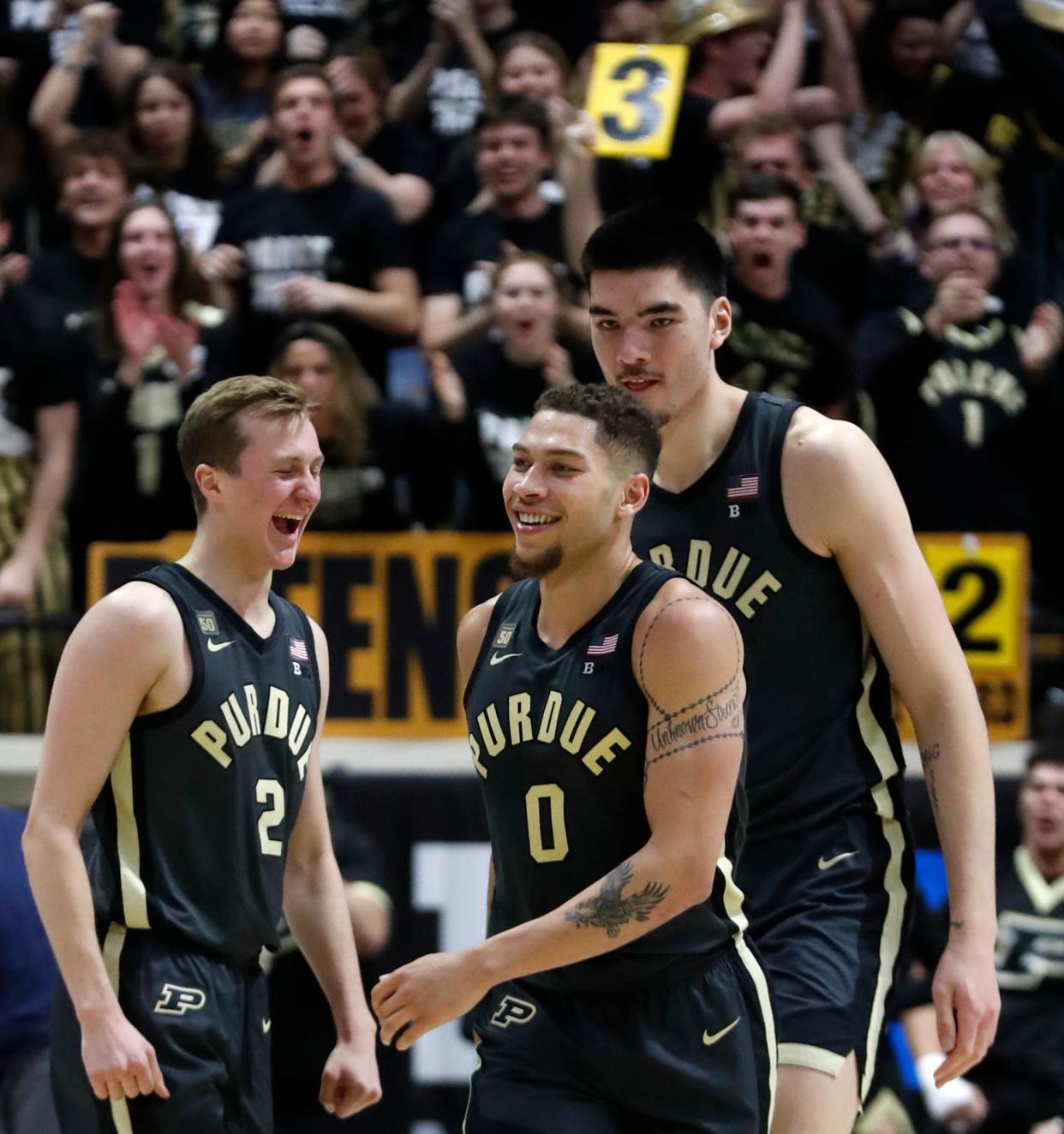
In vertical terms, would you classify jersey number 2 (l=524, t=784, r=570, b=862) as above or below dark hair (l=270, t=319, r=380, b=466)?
below

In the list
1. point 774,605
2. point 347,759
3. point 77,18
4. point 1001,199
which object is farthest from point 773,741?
point 77,18

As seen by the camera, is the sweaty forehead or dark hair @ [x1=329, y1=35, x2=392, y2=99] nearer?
the sweaty forehead

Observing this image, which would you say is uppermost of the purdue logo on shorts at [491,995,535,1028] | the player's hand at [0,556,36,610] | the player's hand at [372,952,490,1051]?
the player's hand at [372,952,490,1051]

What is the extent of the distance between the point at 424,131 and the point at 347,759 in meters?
3.43

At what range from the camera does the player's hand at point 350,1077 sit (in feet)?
14.5

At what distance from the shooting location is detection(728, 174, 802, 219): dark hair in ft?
25.6

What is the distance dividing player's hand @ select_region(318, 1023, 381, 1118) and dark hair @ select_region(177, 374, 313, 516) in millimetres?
1179

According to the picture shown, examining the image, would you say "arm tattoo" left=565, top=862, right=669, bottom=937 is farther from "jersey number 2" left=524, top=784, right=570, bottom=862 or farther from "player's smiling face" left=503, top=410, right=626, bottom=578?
"player's smiling face" left=503, top=410, right=626, bottom=578

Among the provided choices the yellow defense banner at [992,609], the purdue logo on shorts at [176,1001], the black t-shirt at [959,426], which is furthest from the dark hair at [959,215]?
the purdue logo on shorts at [176,1001]

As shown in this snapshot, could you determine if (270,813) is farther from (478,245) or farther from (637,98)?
(637,98)

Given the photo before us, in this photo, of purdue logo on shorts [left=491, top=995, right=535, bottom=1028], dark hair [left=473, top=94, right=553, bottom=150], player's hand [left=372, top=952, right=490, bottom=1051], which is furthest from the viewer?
dark hair [left=473, top=94, right=553, bottom=150]

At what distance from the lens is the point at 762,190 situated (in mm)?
7812

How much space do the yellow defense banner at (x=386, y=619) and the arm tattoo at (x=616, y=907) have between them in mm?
3924

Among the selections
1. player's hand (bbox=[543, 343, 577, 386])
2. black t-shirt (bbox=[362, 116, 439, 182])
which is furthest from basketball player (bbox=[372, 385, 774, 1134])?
black t-shirt (bbox=[362, 116, 439, 182])
